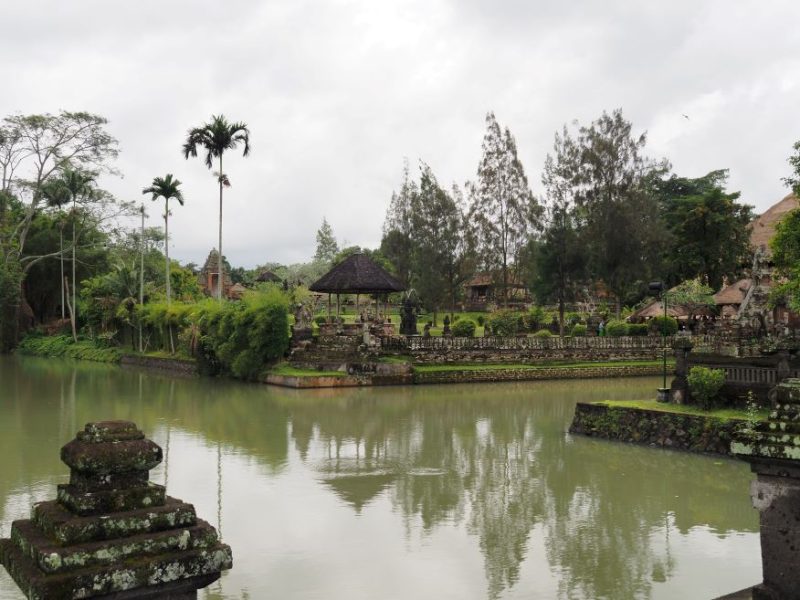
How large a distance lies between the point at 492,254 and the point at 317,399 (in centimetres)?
2368

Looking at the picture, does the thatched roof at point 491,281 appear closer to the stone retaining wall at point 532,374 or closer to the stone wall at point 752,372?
the stone retaining wall at point 532,374

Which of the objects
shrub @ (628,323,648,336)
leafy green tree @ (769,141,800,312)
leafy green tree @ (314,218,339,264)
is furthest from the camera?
leafy green tree @ (314,218,339,264)

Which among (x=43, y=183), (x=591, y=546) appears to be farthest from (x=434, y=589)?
(x=43, y=183)

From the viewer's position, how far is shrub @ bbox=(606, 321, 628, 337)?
37.6 meters

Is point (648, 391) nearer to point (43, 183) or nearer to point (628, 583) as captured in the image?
point (628, 583)

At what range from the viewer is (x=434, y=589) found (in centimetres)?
711

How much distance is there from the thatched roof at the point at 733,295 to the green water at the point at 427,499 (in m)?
22.9

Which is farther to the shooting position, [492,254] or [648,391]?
[492,254]

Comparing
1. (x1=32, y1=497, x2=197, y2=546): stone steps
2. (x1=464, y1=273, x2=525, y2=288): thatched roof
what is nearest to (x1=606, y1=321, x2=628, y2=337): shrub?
(x1=464, y1=273, x2=525, y2=288): thatched roof

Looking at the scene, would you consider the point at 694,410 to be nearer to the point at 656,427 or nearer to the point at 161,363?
the point at 656,427

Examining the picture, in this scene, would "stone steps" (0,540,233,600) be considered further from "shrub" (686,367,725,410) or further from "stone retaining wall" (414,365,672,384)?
"stone retaining wall" (414,365,672,384)

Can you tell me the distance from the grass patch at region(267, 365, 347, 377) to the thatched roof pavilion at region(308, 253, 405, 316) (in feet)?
13.0

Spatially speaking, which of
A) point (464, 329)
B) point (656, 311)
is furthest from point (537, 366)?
point (656, 311)

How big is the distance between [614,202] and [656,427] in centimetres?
2646
